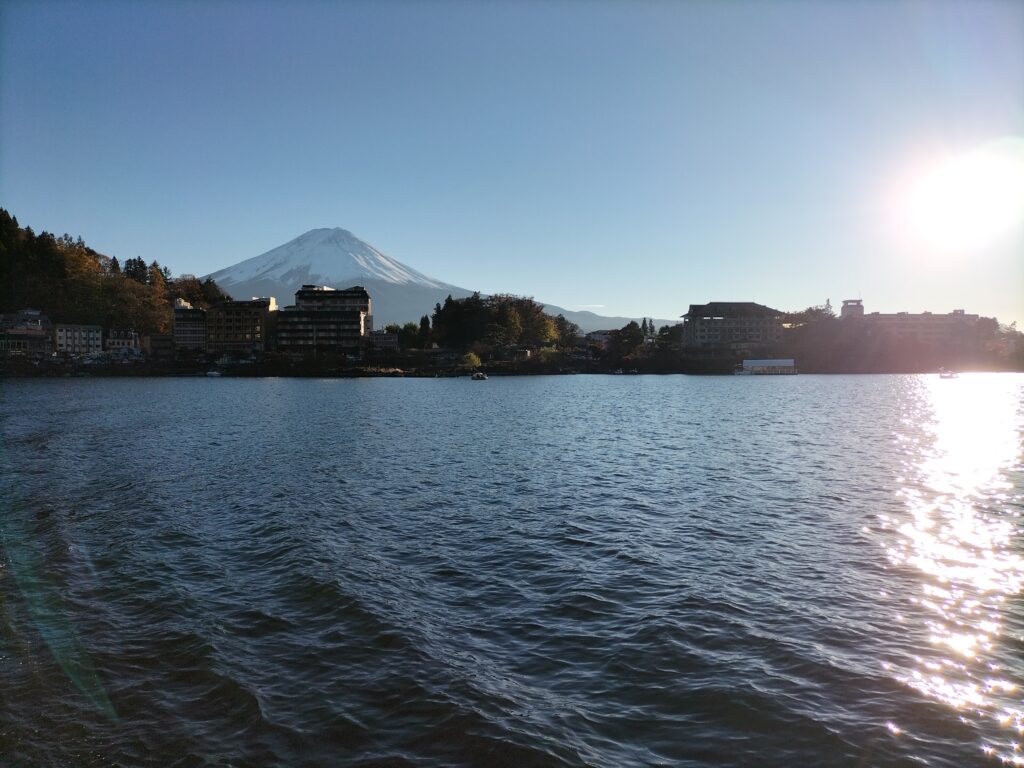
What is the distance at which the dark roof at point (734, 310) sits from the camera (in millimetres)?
190500

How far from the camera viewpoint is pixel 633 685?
909 cm

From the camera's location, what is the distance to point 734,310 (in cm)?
19162

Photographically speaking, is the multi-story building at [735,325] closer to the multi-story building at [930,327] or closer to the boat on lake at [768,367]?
the boat on lake at [768,367]

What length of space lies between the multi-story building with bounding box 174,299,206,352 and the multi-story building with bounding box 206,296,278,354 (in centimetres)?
194

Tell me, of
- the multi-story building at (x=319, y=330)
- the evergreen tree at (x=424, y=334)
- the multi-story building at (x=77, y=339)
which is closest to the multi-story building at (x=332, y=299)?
the multi-story building at (x=319, y=330)

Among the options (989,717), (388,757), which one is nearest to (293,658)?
(388,757)

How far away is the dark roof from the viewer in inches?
7500

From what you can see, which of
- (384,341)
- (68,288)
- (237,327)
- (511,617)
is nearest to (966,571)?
(511,617)

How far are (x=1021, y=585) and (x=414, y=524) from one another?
15.0m

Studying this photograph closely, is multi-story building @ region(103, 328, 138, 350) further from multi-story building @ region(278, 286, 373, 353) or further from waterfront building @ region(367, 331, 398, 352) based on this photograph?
waterfront building @ region(367, 331, 398, 352)

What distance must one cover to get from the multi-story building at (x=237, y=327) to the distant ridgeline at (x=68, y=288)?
1862cm

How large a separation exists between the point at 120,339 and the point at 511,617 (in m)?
192

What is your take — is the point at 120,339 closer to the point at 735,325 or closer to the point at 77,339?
the point at 77,339

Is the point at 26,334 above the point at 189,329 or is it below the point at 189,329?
below
